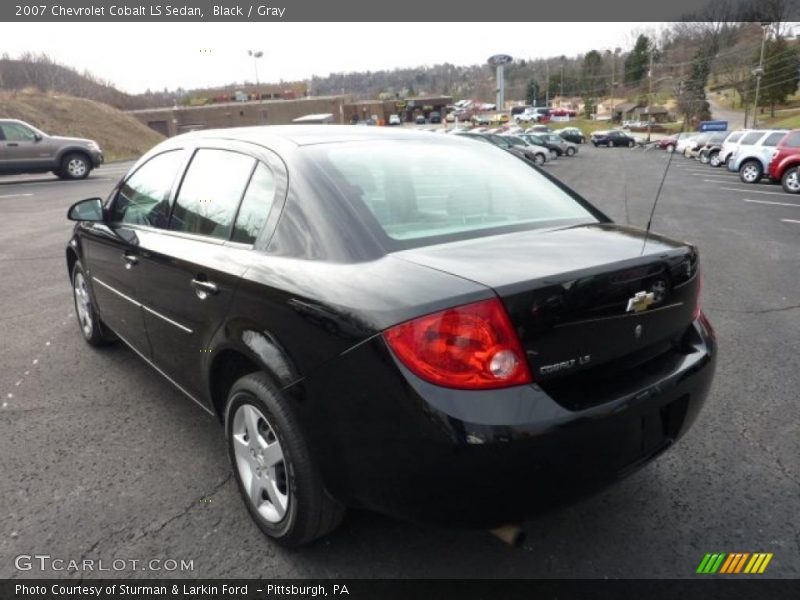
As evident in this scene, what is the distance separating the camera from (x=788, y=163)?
15531 mm

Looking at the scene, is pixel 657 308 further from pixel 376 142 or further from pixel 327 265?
pixel 376 142

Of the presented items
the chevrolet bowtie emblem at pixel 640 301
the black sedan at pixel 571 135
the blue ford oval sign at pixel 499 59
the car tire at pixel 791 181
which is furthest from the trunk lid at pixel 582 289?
the blue ford oval sign at pixel 499 59

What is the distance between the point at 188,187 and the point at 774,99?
77918 mm

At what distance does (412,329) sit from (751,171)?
67.5ft

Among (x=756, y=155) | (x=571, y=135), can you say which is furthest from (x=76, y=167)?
(x=571, y=135)

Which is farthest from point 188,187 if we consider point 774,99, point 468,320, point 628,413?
point 774,99

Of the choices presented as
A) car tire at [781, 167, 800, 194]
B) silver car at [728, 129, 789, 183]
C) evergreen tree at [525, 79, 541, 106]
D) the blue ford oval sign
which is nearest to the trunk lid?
car tire at [781, 167, 800, 194]

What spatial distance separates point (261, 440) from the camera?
7.80 feet

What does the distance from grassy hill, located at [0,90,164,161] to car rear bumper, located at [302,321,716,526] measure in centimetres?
3760

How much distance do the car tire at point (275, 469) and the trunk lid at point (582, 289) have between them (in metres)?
0.76

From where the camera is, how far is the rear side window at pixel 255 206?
248 centimetres

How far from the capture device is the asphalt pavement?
2.30 metres

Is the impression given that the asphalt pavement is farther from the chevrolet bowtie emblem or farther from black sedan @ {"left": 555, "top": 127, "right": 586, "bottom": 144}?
black sedan @ {"left": 555, "top": 127, "right": 586, "bottom": 144}

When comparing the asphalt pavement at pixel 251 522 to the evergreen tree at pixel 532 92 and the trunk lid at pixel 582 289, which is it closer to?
the trunk lid at pixel 582 289
